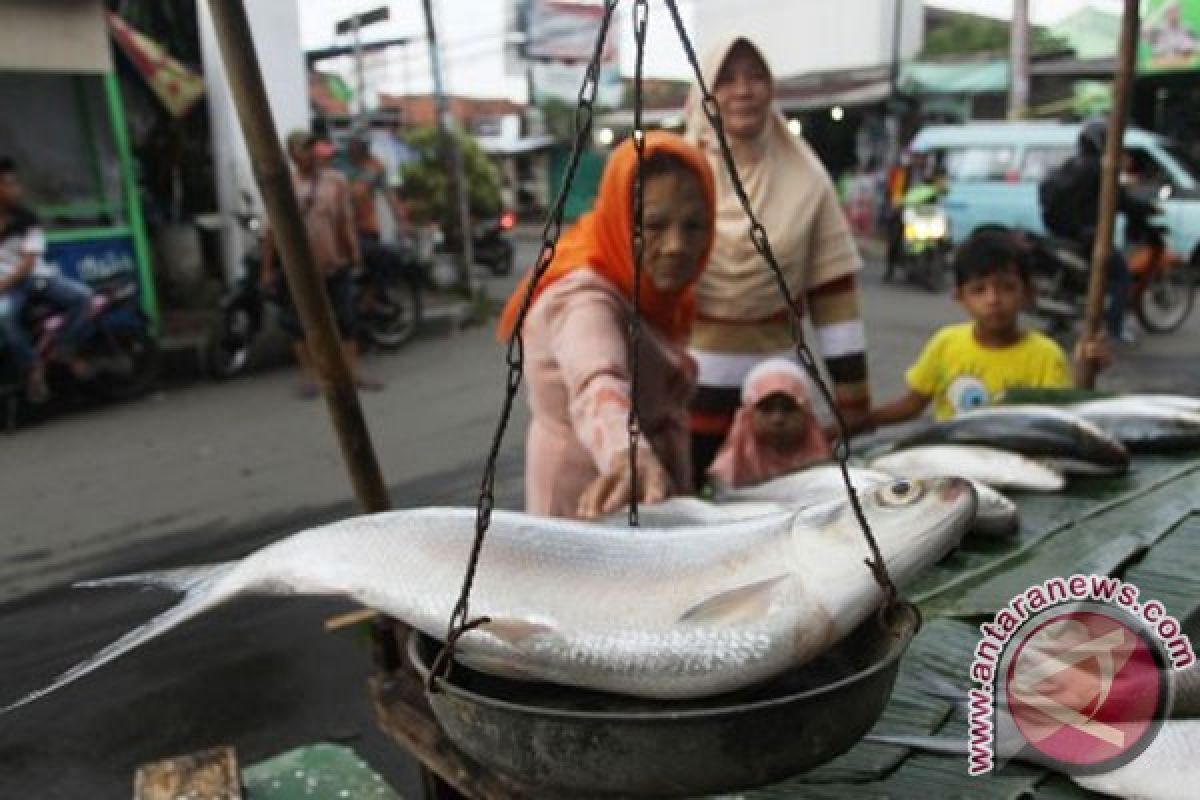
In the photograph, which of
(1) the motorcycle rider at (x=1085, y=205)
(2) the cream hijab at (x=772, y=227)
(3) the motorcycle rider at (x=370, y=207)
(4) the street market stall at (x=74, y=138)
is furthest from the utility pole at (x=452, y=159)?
(2) the cream hijab at (x=772, y=227)

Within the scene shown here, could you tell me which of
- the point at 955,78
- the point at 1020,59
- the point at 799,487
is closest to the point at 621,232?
the point at 799,487

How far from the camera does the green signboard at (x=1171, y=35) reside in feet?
48.9

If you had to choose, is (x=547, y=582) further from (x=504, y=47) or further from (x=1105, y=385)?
(x=504, y=47)

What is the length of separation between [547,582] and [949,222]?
14003 millimetres

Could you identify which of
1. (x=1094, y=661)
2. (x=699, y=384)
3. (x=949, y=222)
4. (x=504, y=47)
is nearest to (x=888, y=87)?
(x=949, y=222)

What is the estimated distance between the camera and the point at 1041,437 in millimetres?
3055

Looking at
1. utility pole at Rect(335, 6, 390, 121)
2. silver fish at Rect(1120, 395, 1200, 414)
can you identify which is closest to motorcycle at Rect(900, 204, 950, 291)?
utility pole at Rect(335, 6, 390, 121)

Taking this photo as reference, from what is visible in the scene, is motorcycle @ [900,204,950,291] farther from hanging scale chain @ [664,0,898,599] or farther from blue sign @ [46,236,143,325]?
hanging scale chain @ [664,0,898,599]

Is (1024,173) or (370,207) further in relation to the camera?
(1024,173)

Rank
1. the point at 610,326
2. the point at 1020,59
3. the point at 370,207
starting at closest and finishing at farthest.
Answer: the point at 610,326 < the point at 370,207 < the point at 1020,59

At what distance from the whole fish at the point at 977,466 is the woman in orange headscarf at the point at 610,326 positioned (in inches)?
33.8

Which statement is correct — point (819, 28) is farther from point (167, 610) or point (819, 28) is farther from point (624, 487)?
point (167, 610)

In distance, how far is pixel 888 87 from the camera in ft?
64.6

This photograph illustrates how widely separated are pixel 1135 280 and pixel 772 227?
811cm
